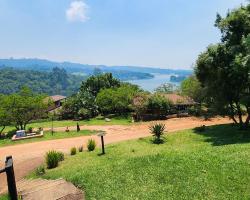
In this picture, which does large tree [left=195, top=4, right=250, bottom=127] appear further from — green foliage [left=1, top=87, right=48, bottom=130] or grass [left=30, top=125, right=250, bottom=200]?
green foliage [left=1, top=87, right=48, bottom=130]

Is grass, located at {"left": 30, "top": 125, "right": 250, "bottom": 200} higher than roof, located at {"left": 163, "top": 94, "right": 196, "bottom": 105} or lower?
higher

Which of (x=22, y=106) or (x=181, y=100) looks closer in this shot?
(x=22, y=106)

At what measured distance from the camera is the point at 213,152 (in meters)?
16.1

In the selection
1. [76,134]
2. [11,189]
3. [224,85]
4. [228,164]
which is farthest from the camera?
[76,134]

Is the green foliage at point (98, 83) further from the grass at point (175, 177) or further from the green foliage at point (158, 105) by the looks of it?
the grass at point (175, 177)

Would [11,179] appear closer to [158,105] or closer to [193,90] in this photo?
[158,105]

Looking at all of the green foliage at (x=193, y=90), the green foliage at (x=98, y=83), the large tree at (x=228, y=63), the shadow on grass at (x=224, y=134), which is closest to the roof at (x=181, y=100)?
the green foliage at (x=193, y=90)

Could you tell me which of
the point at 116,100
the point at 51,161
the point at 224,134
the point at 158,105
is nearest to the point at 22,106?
the point at 116,100

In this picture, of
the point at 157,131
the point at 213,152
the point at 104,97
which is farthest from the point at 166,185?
the point at 104,97

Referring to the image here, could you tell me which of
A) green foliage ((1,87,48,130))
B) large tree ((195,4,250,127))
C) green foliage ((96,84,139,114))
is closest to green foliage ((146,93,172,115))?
green foliage ((96,84,139,114))

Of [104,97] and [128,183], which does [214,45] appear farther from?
[104,97]

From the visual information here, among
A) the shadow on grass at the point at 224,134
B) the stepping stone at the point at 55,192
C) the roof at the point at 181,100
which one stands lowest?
the shadow on grass at the point at 224,134

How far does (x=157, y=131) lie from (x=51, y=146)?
10386 millimetres

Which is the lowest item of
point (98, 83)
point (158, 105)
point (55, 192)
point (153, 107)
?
point (153, 107)
